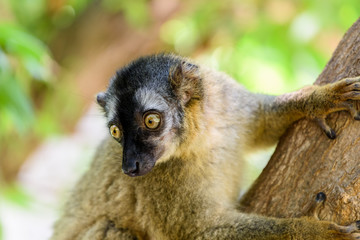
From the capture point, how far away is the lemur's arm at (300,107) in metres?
3.82

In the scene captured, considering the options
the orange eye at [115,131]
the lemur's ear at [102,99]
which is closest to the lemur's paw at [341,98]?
the orange eye at [115,131]

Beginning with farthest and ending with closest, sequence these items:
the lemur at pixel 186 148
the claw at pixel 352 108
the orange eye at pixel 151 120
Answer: the orange eye at pixel 151 120 < the lemur at pixel 186 148 < the claw at pixel 352 108

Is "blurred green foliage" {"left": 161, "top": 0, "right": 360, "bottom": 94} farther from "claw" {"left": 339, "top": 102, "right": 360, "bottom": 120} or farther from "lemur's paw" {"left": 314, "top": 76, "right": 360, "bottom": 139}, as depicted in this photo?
"claw" {"left": 339, "top": 102, "right": 360, "bottom": 120}

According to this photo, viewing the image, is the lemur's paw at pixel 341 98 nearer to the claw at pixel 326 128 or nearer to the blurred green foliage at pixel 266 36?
the claw at pixel 326 128

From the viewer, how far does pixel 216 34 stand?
395 inches

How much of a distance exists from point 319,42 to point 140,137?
5358 mm

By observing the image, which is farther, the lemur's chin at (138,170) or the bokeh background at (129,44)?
the bokeh background at (129,44)

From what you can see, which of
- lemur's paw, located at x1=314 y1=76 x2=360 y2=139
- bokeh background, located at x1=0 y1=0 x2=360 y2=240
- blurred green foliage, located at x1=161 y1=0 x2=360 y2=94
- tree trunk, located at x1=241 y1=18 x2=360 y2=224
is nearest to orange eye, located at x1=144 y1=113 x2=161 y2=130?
tree trunk, located at x1=241 y1=18 x2=360 y2=224

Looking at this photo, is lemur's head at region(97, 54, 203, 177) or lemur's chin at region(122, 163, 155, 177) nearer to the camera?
lemur's chin at region(122, 163, 155, 177)

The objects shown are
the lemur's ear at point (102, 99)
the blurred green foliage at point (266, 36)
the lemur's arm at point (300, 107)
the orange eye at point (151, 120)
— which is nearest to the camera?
the lemur's arm at point (300, 107)

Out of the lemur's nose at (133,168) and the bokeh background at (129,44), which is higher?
the bokeh background at (129,44)

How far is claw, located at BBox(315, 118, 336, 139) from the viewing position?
3.73 m

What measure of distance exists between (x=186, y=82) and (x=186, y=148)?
0.58 m

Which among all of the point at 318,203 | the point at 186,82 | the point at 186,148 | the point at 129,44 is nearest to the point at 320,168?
the point at 318,203
